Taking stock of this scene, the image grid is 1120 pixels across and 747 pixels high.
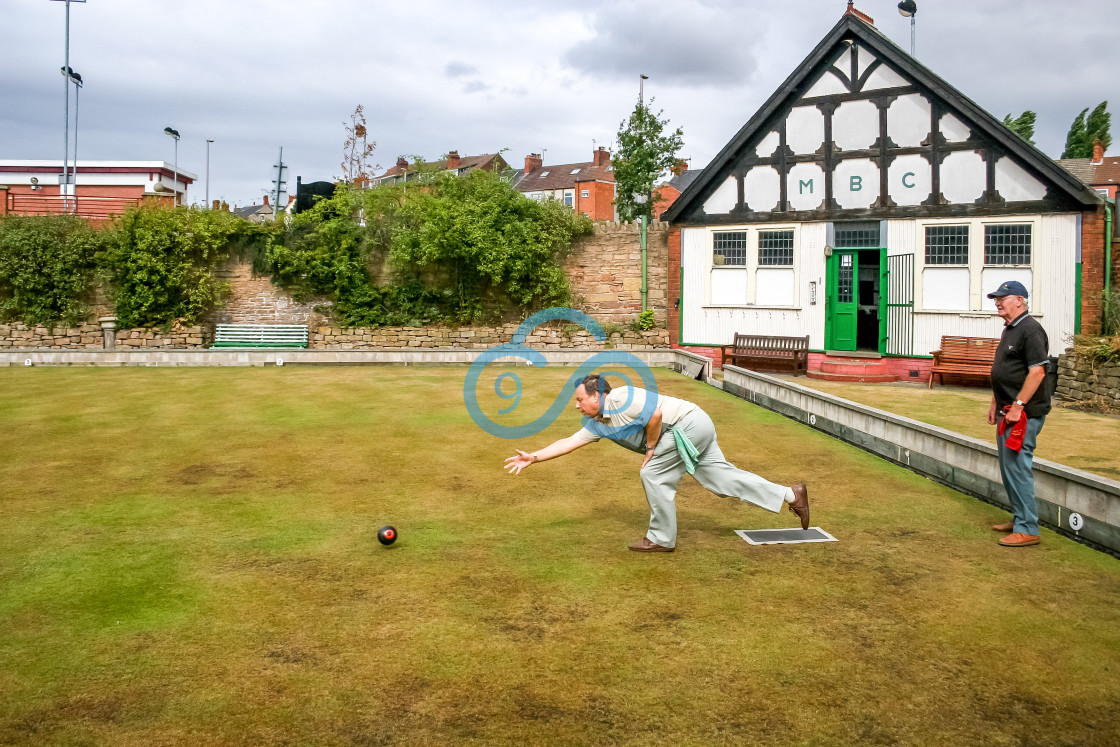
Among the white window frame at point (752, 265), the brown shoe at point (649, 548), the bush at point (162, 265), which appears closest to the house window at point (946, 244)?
the white window frame at point (752, 265)

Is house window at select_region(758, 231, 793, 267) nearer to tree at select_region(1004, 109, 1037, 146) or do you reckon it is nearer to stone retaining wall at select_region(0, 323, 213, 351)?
stone retaining wall at select_region(0, 323, 213, 351)

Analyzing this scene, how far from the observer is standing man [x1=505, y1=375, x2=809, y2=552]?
5957mm

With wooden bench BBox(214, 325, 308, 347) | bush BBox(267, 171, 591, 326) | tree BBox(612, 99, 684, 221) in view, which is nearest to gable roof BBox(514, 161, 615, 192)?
tree BBox(612, 99, 684, 221)

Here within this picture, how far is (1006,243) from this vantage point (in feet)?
58.5

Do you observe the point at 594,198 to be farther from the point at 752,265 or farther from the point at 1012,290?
the point at 1012,290

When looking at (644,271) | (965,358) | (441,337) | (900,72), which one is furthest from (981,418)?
(441,337)

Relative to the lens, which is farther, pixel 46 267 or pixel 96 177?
pixel 96 177

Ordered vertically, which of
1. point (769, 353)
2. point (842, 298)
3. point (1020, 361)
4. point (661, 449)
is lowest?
point (661, 449)

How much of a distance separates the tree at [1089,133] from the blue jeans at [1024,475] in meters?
60.0

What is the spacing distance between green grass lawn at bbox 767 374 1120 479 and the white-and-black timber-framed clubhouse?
2464mm

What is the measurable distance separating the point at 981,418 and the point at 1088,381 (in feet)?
9.53

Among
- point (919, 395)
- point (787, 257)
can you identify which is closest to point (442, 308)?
point (787, 257)

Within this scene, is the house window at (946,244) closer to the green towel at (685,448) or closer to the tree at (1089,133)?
the green towel at (685,448)

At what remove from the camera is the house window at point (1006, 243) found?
17.7 metres
